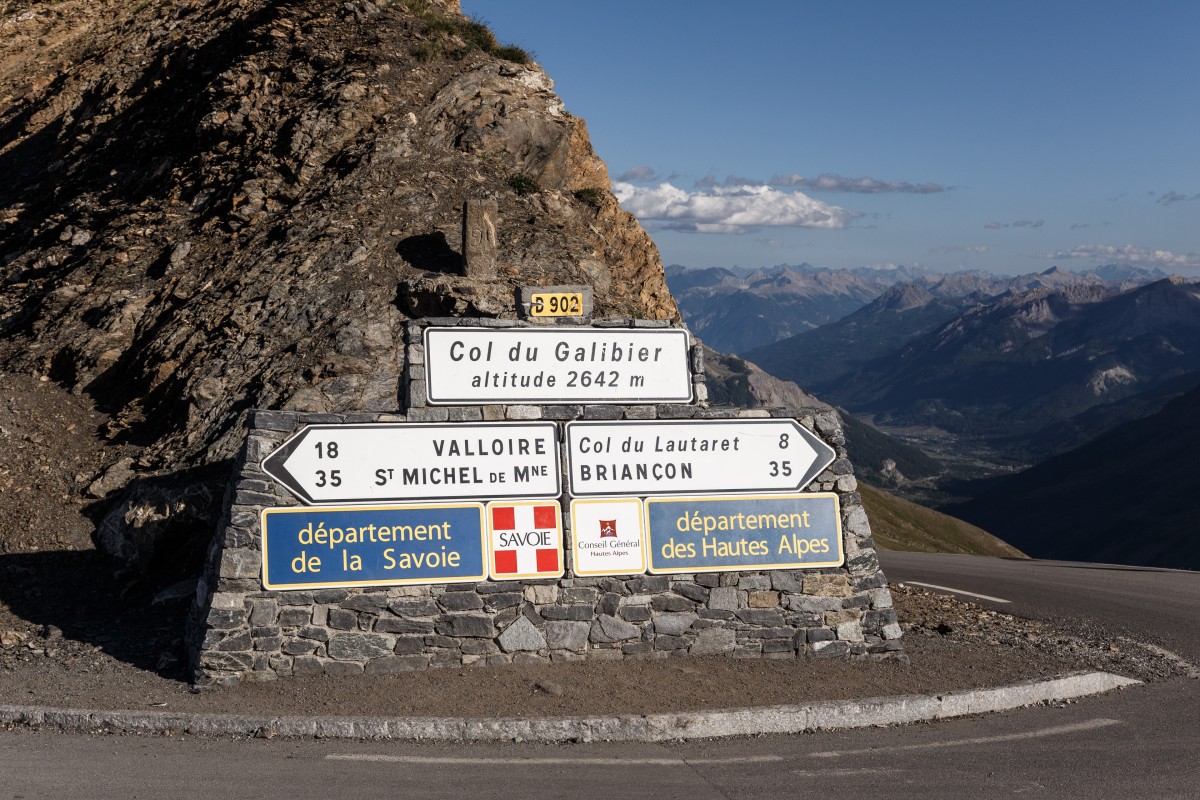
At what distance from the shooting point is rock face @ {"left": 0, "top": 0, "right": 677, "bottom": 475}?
60.5 feet

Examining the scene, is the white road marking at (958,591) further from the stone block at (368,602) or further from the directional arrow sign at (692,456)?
the stone block at (368,602)

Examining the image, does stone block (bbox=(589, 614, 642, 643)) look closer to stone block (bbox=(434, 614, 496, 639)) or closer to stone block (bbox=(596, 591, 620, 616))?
stone block (bbox=(596, 591, 620, 616))

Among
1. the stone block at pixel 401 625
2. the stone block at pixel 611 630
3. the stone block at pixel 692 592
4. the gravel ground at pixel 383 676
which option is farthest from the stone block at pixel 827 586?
the stone block at pixel 401 625

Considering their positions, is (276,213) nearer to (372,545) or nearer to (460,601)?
(372,545)

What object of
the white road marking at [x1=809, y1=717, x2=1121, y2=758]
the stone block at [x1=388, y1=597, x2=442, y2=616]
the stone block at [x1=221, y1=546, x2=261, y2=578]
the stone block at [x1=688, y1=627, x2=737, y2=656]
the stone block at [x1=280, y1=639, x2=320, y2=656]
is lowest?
the white road marking at [x1=809, y1=717, x2=1121, y2=758]

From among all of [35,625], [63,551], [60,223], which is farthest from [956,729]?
[60,223]

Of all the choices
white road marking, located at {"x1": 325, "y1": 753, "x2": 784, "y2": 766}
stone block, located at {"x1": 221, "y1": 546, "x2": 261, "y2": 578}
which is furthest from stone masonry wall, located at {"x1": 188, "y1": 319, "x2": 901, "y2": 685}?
white road marking, located at {"x1": 325, "y1": 753, "x2": 784, "y2": 766}

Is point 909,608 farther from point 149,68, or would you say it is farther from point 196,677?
point 149,68

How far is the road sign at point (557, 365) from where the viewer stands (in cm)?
1155

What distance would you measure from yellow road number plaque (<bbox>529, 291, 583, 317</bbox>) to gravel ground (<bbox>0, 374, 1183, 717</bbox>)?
14.3 ft

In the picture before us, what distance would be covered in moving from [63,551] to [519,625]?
8559 millimetres

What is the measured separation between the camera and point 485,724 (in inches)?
363

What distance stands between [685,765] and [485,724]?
1.98 m

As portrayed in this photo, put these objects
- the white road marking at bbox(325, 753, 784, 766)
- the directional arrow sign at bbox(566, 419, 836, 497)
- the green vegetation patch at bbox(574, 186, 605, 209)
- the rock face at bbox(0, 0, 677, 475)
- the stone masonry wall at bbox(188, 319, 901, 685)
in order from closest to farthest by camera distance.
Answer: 1. the white road marking at bbox(325, 753, 784, 766)
2. the stone masonry wall at bbox(188, 319, 901, 685)
3. the directional arrow sign at bbox(566, 419, 836, 497)
4. the rock face at bbox(0, 0, 677, 475)
5. the green vegetation patch at bbox(574, 186, 605, 209)
